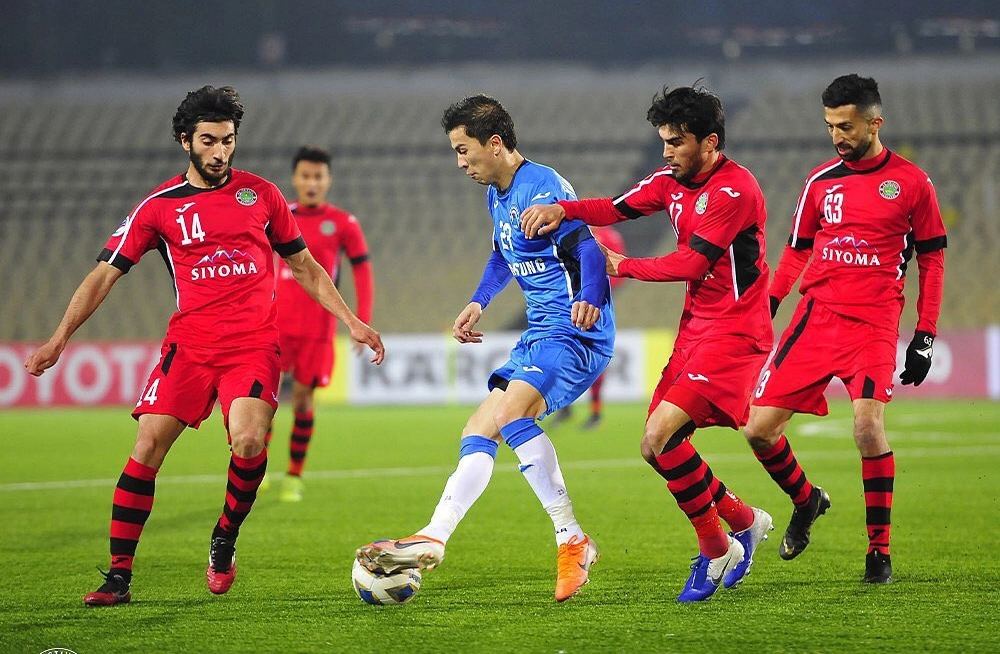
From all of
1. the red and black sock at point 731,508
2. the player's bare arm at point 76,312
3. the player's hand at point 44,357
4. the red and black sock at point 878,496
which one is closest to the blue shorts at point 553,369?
the red and black sock at point 731,508

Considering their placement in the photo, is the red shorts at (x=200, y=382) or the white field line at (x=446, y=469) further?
the white field line at (x=446, y=469)

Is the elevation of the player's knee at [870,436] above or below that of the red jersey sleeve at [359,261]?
below

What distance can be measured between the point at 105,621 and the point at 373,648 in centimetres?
114

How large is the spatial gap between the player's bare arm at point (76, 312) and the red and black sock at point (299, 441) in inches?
145

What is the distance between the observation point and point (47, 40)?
86.7 ft

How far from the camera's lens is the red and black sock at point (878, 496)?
531cm

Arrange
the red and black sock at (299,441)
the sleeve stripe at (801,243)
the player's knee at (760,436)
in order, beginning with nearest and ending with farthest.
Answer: the player's knee at (760,436), the sleeve stripe at (801,243), the red and black sock at (299,441)

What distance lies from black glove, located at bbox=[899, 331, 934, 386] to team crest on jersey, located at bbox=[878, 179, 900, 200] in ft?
1.99

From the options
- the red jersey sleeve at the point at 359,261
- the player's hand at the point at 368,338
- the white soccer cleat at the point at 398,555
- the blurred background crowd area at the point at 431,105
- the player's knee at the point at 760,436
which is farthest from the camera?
the blurred background crowd area at the point at 431,105

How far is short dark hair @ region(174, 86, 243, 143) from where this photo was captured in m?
5.13

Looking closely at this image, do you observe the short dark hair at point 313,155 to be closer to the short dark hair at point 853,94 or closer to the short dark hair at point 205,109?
the short dark hair at point 205,109

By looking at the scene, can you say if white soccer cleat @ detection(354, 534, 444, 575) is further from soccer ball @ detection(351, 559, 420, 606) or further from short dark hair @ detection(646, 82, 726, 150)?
short dark hair @ detection(646, 82, 726, 150)

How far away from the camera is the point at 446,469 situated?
34.1 ft

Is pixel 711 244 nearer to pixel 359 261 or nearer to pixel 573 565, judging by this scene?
pixel 573 565
